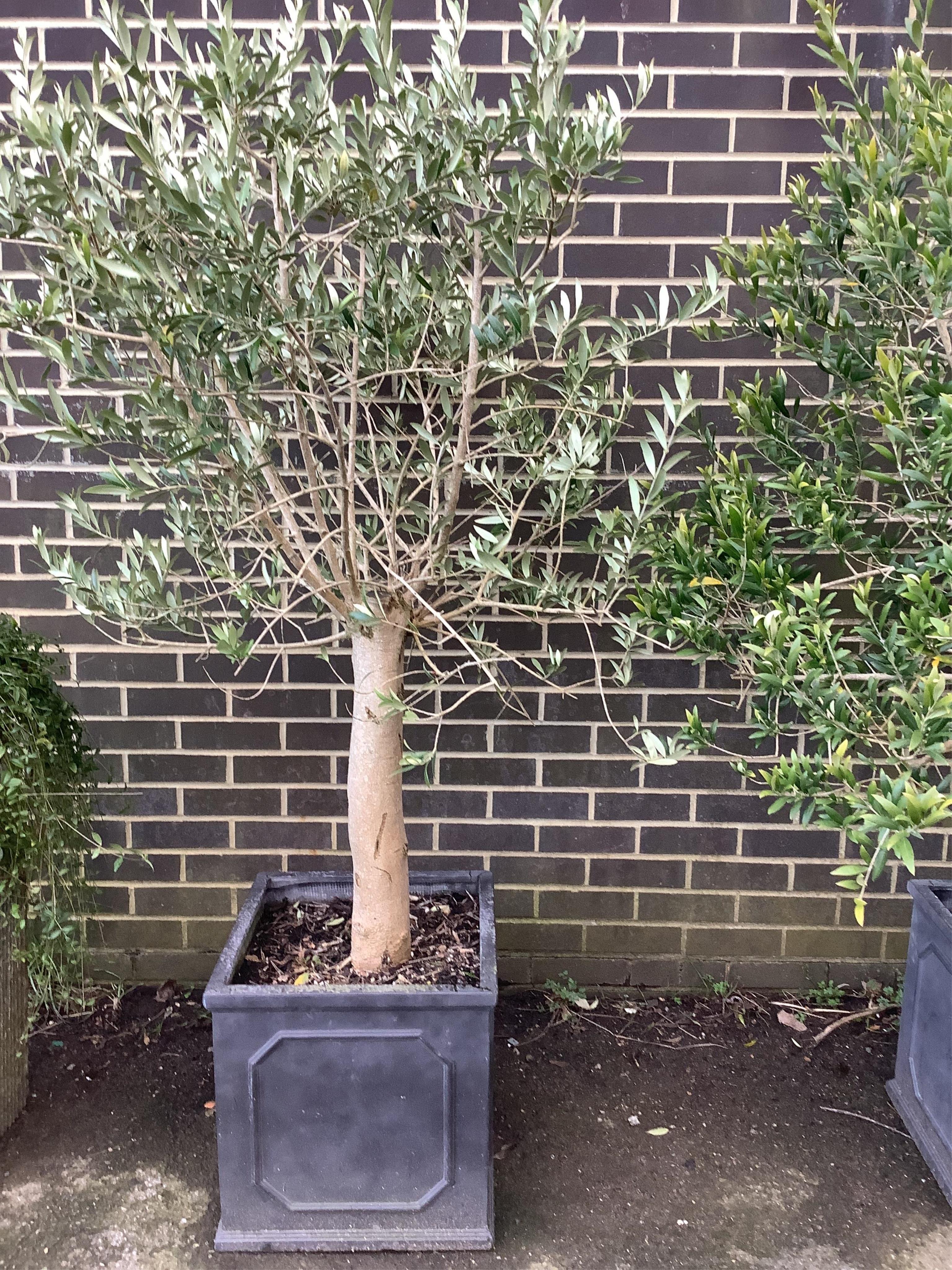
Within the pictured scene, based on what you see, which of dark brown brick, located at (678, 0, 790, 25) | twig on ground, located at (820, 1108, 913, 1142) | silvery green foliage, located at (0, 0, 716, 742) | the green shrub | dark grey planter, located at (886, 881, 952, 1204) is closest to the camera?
silvery green foliage, located at (0, 0, 716, 742)

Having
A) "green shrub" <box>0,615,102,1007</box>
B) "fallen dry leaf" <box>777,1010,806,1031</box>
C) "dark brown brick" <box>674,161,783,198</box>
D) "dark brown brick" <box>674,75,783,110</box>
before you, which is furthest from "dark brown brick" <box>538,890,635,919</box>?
"dark brown brick" <box>674,75,783,110</box>

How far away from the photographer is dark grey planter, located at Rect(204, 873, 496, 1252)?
6.98 feet

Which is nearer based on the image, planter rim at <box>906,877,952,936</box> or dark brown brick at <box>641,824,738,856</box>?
planter rim at <box>906,877,952,936</box>

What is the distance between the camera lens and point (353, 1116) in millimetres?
2150

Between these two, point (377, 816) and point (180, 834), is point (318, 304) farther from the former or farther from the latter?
point (180, 834)

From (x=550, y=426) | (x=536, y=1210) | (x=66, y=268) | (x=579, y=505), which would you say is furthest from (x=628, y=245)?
(x=536, y=1210)

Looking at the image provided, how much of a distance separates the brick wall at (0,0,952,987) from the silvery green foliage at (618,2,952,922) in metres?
0.48

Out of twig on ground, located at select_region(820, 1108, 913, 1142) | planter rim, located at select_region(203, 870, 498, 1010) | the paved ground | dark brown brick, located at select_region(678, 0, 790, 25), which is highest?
dark brown brick, located at select_region(678, 0, 790, 25)

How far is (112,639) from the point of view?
8.55 ft

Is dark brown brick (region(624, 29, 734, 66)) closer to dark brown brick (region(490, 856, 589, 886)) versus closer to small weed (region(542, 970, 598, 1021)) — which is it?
dark brown brick (region(490, 856, 589, 886))

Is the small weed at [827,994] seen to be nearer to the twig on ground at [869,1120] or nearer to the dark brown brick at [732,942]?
the dark brown brick at [732,942]

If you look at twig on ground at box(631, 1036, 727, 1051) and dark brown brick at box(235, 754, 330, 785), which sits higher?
dark brown brick at box(235, 754, 330, 785)

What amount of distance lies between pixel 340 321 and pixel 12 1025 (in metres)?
1.96

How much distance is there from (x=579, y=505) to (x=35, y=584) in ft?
5.97
